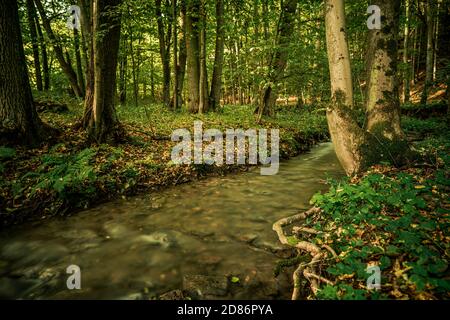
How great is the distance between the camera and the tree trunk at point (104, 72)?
288 inches

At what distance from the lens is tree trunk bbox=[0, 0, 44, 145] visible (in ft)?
21.6

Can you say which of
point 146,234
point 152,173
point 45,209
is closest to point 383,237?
point 146,234

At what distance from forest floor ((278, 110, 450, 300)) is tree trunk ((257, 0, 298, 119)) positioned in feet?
22.2

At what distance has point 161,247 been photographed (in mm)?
4617

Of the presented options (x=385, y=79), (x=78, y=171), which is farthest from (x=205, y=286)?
(x=385, y=79)

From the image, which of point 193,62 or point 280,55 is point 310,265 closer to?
point 280,55

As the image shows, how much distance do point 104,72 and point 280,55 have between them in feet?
24.2

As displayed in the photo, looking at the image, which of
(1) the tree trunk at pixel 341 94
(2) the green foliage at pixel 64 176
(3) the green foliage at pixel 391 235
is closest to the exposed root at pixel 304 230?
(3) the green foliage at pixel 391 235

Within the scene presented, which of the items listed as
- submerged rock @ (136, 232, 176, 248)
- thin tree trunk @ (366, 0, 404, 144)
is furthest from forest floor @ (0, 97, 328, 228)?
thin tree trunk @ (366, 0, 404, 144)

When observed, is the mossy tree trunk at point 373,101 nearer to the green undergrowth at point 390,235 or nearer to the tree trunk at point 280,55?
the green undergrowth at point 390,235

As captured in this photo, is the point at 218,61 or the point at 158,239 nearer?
the point at 158,239

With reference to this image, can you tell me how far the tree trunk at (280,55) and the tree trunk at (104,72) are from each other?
519 centimetres
